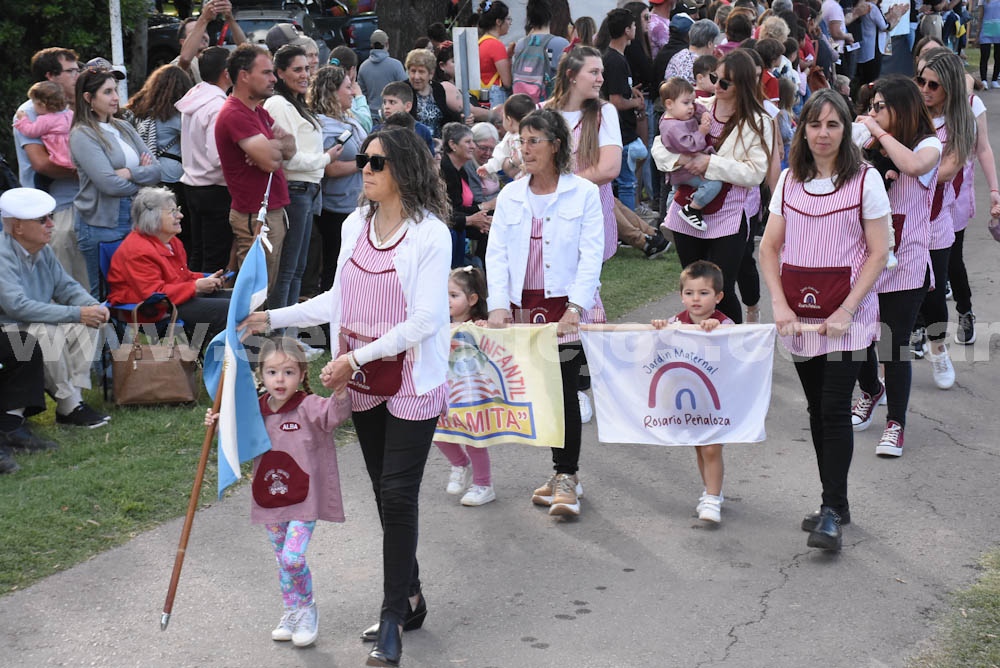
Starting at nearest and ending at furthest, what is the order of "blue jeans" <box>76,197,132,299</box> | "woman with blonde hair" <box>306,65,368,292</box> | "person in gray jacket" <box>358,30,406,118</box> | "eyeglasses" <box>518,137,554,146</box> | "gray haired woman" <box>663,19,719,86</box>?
"eyeglasses" <box>518,137,554,146</box>
"blue jeans" <box>76,197,132,299</box>
"woman with blonde hair" <box>306,65,368,292</box>
"person in gray jacket" <box>358,30,406,118</box>
"gray haired woman" <box>663,19,719,86</box>

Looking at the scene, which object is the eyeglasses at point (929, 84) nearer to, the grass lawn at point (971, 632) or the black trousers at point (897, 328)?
the black trousers at point (897, 328)

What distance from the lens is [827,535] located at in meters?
5.57

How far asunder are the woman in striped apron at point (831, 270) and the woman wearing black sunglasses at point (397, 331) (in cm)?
190

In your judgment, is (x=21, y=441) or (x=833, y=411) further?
(x=21, y=441)

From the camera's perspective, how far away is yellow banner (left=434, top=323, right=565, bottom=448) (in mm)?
6098

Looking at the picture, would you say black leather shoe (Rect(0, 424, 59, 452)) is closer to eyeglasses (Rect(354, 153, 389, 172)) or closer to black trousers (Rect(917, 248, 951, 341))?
eyeglasses (Rect(354, 153, 389, 172))

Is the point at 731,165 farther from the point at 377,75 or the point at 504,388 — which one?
the point at 377,75

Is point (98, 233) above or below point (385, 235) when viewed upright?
below

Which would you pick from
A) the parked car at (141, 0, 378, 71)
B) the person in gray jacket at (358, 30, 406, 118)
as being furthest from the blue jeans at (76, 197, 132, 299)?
the parked car at (141, 0, 378, 71)

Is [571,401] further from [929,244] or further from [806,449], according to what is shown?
[929,244]

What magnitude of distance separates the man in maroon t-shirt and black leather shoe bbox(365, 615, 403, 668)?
13.4 feet

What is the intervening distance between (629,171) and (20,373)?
25.2 feet

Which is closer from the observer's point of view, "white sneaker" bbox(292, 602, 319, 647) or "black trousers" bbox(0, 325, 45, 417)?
"white sneaker" bbox(292, 602, 319, 647)

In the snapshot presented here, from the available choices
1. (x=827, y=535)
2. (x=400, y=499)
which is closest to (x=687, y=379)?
(x=827, y=535)
